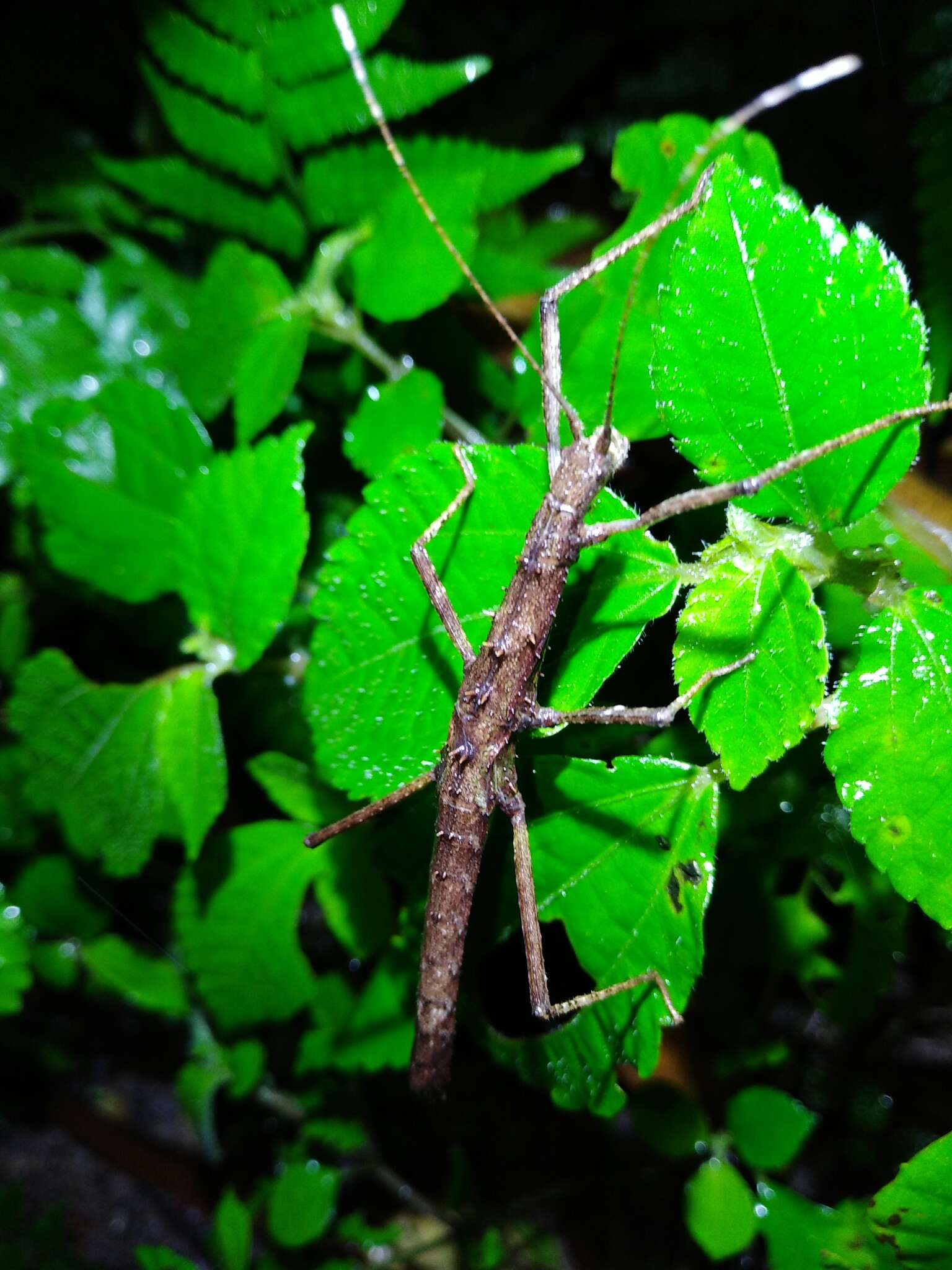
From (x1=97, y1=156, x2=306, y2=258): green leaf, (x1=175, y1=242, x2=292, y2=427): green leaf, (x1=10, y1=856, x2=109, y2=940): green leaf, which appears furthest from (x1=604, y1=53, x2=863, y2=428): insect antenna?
(x1=10, y1=856, x2=109, y2=940): green leaf

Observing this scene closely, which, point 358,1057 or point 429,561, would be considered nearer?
point 429,561

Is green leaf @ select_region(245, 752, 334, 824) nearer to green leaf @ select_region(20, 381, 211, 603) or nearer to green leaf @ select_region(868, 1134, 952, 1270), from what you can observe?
green leaf @ select_region(20, 381, 211, 603)

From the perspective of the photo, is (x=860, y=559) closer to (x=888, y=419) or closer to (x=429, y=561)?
(x=888, y=419)

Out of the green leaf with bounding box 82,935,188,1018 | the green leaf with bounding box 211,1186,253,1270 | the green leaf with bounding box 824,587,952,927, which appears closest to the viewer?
the green leaf with bounding box 824,587,952,927

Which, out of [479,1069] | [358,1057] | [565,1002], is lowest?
[479,1069]

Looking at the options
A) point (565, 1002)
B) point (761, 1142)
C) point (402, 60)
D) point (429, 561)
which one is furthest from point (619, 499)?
point (761, 1142)

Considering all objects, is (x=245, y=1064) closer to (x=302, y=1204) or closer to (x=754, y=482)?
(x=302, y=1204)

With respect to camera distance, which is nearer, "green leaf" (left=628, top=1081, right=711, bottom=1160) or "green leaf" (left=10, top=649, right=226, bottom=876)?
"green leaf" (left=10, top=649, right=226, bottom=876)
